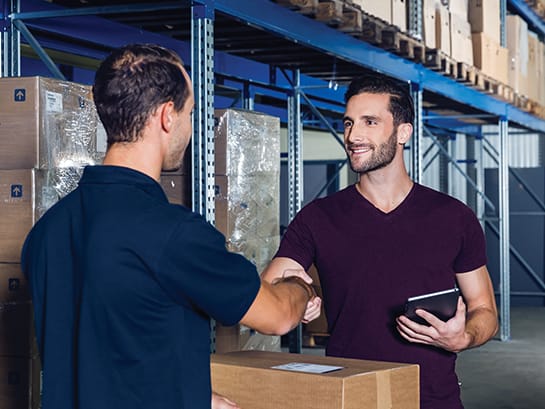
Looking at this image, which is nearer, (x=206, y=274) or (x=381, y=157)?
(x=206, y=274)

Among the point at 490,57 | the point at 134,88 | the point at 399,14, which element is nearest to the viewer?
the point at 134,88

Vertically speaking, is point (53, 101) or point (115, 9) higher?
point (115, 9)

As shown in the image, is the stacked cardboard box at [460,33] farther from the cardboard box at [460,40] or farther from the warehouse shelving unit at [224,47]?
the warehouse shelving unit at [224,47]

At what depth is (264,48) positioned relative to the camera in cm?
642

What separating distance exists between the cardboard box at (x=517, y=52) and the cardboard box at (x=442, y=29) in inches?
117

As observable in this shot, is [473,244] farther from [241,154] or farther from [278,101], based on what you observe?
[278,101]

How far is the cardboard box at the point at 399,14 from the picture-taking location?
7.14 m

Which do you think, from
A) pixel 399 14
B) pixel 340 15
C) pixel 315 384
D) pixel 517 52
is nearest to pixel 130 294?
pixel 315 384

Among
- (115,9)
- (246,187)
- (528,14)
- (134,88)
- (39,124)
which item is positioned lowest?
(246,187)

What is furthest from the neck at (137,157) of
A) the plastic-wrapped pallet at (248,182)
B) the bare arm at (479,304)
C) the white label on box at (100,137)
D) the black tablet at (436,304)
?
the plastic-wrapped pallet at (248,182)

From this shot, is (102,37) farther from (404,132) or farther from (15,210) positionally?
(404,132)

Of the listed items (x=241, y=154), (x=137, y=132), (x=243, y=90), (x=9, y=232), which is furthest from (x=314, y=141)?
(x=137, y=132)

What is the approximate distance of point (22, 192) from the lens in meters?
4.06

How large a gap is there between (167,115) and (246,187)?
3.17m
